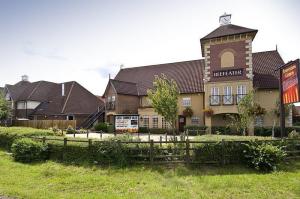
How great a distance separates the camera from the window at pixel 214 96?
90.4 ft

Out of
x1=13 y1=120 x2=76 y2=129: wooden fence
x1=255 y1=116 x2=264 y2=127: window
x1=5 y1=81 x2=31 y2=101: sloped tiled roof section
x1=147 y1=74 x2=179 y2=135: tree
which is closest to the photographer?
x1=147 y1=74 x2=179 y2=135: tree

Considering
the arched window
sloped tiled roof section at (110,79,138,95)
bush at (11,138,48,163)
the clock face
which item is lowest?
bush at (11,138,48,163)

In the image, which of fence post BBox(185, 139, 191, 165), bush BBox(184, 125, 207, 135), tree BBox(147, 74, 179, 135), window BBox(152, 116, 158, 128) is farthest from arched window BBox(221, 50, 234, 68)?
fence post BBox(185, 139, 191, 165)

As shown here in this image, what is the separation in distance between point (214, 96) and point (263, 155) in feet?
54.5

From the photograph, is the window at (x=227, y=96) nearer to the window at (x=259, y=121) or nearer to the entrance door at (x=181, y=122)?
the window at (x=259, y=121)

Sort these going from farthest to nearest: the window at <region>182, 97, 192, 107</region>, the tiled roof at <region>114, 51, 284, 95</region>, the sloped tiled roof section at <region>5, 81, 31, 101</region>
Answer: the sloped tiled roof section at <region>5, 81, 31, 101</region>
the window at <region>182, 97, 192, 107</region>
the tiled roof at <region>114, 51, 284, 95</region>

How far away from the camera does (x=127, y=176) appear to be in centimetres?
1073

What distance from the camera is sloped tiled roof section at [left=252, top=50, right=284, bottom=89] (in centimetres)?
2689

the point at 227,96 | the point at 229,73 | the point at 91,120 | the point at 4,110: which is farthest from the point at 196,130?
the point at 4,110

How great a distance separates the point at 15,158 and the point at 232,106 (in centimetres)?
2099

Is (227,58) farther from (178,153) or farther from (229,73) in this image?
(178,153)

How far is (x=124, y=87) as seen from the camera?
1382 inches

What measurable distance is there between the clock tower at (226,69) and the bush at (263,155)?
1478 centimetres

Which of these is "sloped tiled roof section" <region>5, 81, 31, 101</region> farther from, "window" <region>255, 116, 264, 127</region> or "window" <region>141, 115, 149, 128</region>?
"window" <region>255, 116, 264, 127</region>
